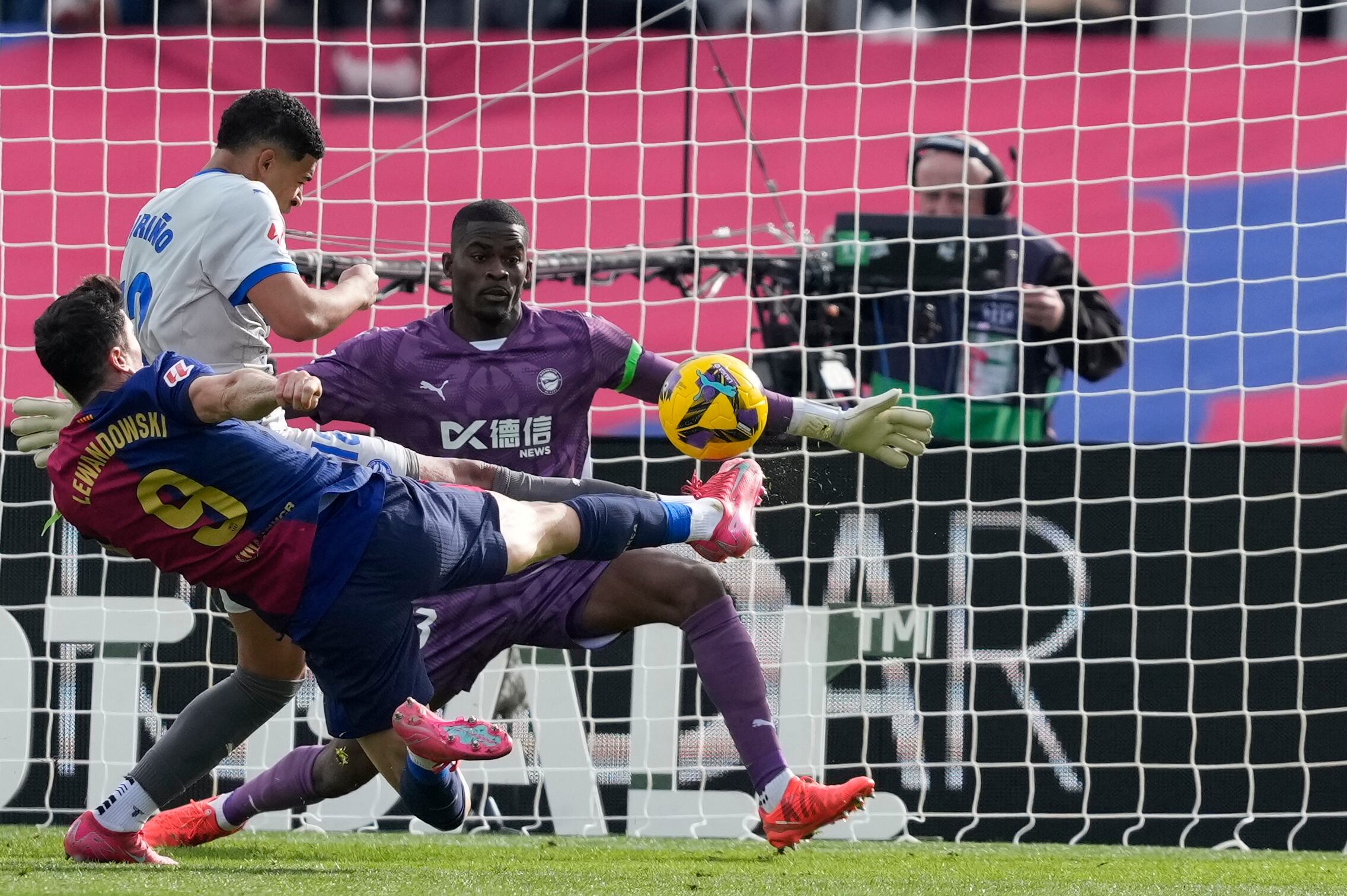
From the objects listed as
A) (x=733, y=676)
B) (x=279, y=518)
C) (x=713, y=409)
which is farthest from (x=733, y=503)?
(x=279, y=518)

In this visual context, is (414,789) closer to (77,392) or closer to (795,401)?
(77,392)

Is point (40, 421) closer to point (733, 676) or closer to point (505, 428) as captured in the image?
point (505, 428)

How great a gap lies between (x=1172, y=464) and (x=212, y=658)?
11.0 ft

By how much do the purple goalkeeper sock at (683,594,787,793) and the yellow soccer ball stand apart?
44cm

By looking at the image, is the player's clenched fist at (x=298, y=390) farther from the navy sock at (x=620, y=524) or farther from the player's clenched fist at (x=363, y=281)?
the navy sock at (x=620, y=524)

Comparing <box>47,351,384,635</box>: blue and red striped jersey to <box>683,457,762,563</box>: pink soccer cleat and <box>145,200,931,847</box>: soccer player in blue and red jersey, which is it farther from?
<box>683,457,762,563</box>: pink soccer cleat

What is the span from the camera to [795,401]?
4.57 m

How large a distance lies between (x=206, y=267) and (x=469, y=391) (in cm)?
90

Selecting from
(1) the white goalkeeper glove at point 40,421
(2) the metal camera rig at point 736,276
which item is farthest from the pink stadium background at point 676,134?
(1) the white goalkeeper glove at point 40,421

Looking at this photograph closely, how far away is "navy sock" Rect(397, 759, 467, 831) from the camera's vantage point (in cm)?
363

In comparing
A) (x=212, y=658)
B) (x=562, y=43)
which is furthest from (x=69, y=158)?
(x=212, y=658)

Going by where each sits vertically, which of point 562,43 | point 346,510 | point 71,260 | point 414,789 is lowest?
point 414,789

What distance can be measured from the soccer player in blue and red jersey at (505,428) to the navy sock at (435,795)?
64 centimetres

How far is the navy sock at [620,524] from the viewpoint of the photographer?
3812mm
